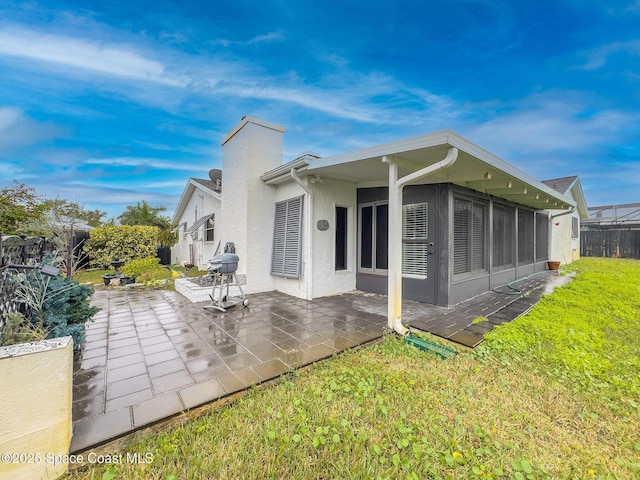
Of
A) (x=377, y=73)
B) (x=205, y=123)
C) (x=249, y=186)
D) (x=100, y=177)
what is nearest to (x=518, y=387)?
(x=249, y=186)

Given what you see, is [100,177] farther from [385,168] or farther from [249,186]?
[385,168]

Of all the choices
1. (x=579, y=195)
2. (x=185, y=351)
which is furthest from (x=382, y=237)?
(x=579, y=195)

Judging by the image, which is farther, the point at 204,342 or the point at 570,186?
the point at 570,186

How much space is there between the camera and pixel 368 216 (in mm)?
7023

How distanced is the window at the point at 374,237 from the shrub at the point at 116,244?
11038 millimetres

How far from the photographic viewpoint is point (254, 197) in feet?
23.0

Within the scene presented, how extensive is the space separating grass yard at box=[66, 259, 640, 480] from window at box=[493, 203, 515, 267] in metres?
4.59

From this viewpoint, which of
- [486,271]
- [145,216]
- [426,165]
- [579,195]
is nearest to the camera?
[426,165]

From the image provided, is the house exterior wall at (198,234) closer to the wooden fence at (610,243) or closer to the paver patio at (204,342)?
the paver patio at (204,342)

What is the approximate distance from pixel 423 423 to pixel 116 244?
46.8 ft

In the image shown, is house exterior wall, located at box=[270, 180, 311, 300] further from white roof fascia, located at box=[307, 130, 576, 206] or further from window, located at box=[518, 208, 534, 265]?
window, located at box=[518, 208, 534, 265]

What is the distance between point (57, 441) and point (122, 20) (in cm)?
760

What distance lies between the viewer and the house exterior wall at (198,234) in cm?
1069

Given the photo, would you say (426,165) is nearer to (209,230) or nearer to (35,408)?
(35,408)
